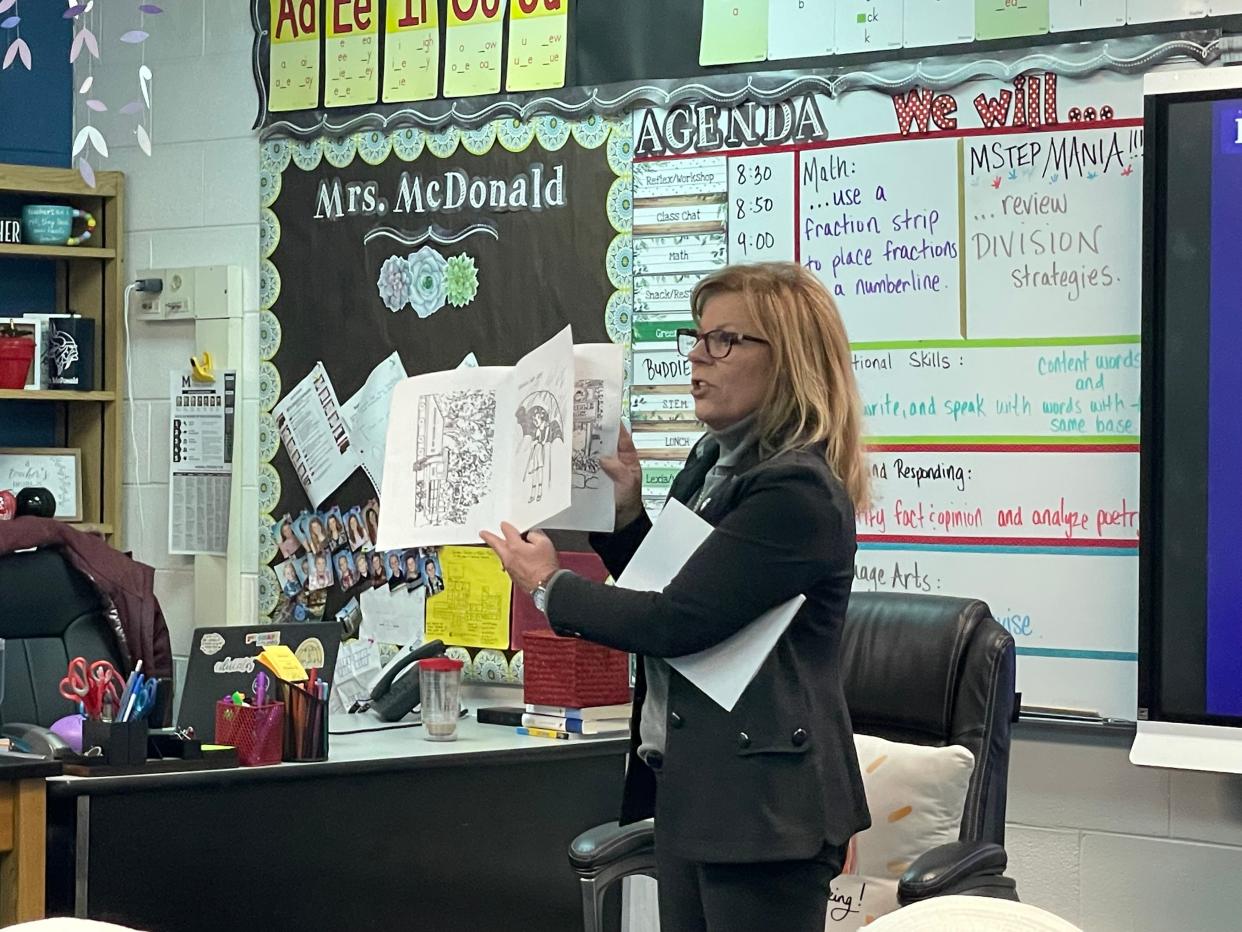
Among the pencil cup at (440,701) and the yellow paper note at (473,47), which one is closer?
the pencil cup at (440,701)

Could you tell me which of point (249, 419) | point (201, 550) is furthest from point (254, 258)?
point (201, 550)

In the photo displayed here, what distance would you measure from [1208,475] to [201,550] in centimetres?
256

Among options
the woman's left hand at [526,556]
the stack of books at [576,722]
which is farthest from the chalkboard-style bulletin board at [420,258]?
the woman's left hand at [526,556]

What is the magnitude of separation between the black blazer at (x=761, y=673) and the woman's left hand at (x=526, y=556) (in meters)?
0.13

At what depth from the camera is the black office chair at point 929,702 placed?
267 centimetres

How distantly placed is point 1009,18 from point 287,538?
2.15 m

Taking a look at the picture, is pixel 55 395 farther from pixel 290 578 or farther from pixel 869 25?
pixel 869 25

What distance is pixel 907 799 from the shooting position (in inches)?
108

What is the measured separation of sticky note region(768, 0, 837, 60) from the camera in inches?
140

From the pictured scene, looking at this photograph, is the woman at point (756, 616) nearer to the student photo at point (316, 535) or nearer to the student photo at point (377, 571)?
the student photo at point (377, 571)

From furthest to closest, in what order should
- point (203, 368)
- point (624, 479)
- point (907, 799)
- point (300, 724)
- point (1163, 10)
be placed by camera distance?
point (203, 368)
point (1163, 10)
point (300, 724)
point (907, 799)
point (624, 479)

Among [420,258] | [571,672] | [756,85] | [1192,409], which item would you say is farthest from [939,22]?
[571,672]

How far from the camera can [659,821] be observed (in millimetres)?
2180

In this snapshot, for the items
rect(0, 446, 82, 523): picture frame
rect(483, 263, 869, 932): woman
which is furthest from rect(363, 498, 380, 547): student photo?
rect(483, 263, 869, 932): woman
